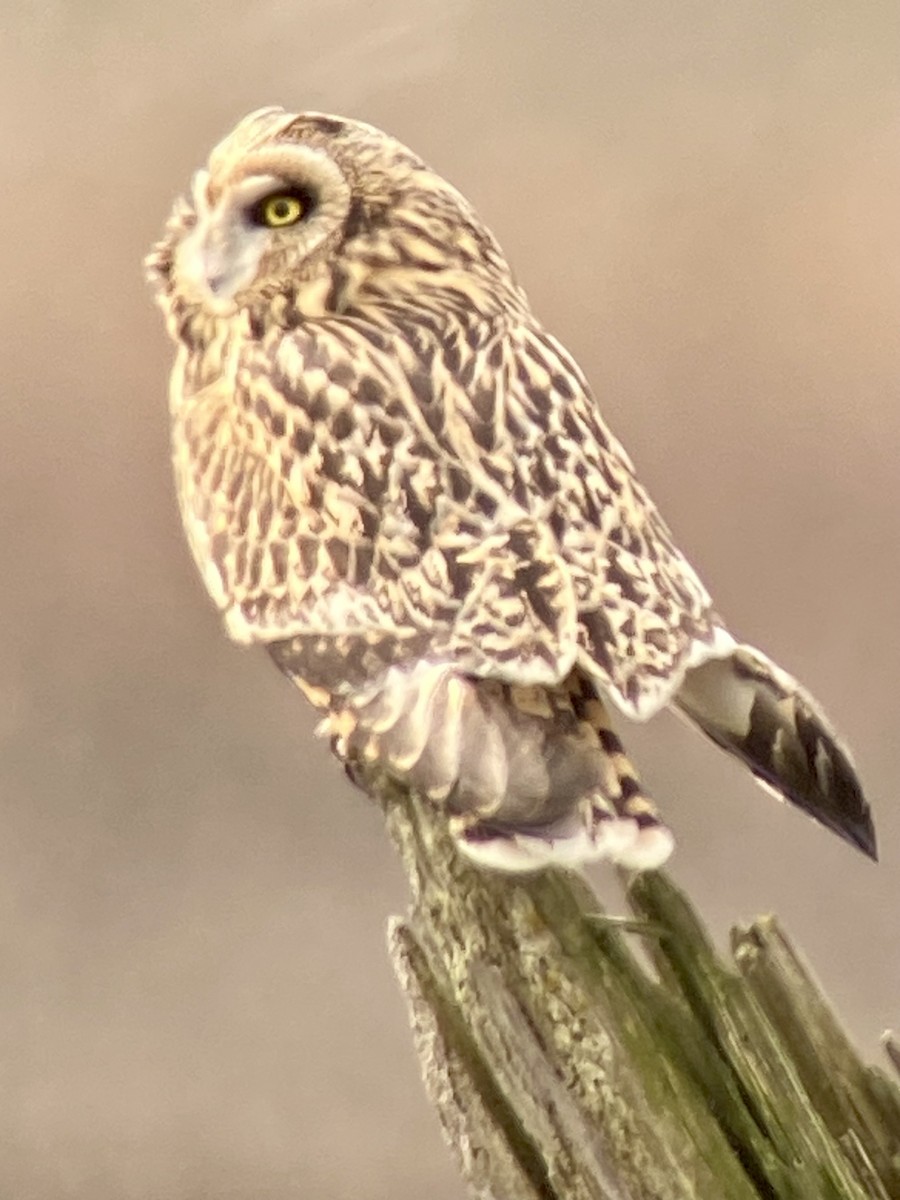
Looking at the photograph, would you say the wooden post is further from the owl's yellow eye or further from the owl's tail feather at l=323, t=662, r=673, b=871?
the owl's yellow eye

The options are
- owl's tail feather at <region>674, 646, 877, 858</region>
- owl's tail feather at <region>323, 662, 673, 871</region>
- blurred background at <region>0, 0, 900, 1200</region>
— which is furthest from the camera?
blurred background at <region>0, 0, 900, 1200</region>

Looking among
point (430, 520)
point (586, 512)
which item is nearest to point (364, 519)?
point (430, 520)

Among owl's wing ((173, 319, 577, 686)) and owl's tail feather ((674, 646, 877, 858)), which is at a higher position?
owl's wing ((173, 319, 577, 686))

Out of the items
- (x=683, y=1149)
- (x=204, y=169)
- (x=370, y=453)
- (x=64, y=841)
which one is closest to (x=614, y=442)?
(x=370, y=453)

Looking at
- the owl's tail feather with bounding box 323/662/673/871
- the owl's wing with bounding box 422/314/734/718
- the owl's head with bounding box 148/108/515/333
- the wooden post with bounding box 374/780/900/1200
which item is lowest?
the wooden post with bounding box 374/780/900/1200

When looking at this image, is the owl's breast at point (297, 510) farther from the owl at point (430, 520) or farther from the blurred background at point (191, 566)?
the blurred background at point (191, 566)

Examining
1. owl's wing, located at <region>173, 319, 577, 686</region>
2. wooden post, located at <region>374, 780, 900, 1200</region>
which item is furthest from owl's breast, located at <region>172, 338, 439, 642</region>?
wooden post, located at <region>374, 780, 900, 1200</region>

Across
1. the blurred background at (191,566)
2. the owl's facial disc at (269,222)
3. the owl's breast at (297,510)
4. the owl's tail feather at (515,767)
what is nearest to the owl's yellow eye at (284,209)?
the owl's facial disc at (269,222)

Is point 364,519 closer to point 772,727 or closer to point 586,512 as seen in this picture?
point 586,512

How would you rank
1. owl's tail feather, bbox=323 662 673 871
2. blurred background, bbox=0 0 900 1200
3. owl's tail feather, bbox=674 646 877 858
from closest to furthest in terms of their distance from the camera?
owl's tail feather, bbox=323 662 673 871 → owl's tail feather, bbox=674 646 877 858 → blurred background, bbox=0 0 900 1200
